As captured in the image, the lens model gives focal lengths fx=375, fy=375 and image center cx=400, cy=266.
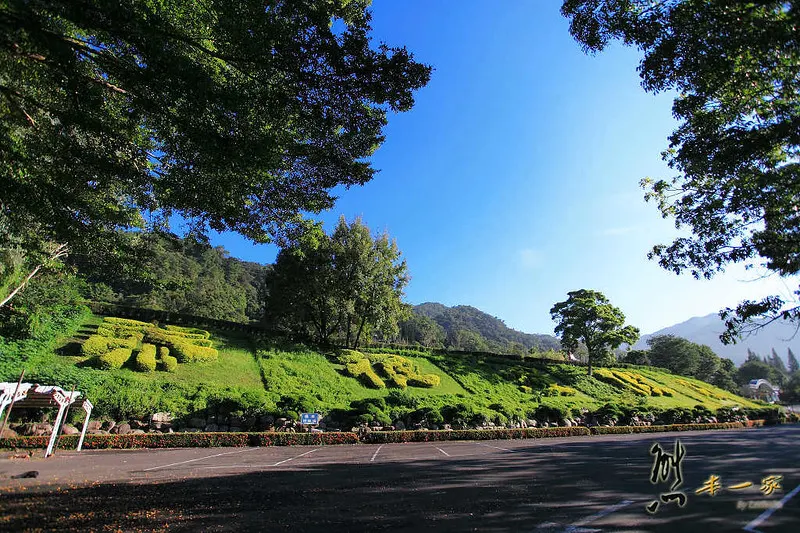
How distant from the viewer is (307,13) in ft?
19.1

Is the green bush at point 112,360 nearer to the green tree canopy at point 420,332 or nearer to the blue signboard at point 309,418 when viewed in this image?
the blue signboard at point 309,418

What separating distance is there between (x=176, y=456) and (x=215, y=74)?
12.6 metres

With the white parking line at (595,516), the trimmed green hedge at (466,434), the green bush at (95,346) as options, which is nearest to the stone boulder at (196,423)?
the green bush at (95,346)

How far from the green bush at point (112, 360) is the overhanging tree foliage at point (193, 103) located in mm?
12380

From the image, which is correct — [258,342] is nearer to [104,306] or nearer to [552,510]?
[104,306]

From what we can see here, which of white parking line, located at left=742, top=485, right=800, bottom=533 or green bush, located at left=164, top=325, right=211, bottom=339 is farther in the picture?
green bush, located at left=164, top=325, right=211, bottom=339

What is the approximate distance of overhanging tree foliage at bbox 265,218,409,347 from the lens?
31781 mm

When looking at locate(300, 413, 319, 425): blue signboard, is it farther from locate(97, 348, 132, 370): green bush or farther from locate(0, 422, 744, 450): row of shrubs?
locate(97, 348, 132, 370): green bush

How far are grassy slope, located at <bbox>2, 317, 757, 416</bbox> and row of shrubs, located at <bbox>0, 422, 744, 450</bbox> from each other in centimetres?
210

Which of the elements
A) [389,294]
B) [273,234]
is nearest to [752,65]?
[273,234]

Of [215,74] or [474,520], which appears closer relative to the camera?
[474,520]

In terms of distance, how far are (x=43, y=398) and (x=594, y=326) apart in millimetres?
46378

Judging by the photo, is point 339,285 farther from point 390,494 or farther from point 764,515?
point 764,515

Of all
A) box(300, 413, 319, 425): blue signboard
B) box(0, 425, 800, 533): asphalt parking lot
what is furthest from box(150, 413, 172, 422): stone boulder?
box(300, 413, 319, 425): blue signboard
